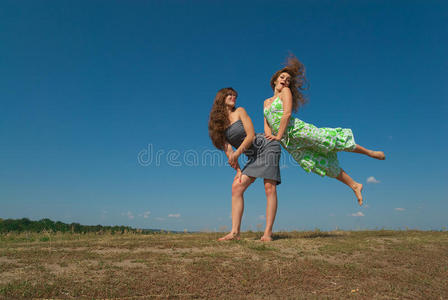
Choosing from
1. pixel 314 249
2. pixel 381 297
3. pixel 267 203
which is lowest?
pixel 381 297

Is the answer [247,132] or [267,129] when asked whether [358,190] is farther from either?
[247,132]

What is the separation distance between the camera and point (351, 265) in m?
4.84

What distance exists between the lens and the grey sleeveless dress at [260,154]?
653cm

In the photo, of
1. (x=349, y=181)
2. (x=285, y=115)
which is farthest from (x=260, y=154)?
(x=349, y=181)

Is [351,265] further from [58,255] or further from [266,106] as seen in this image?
[58,255]

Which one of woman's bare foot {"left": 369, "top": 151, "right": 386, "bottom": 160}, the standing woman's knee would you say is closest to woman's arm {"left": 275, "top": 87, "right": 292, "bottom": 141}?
the standing woman's knee

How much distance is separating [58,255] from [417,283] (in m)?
5.05

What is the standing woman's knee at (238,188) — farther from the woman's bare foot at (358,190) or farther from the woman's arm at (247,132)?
the woman's bare foot at (358,190)

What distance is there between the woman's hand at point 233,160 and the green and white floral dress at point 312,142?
103 cm

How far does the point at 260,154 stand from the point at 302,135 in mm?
1042

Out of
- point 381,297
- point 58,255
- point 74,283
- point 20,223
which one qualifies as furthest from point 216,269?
point 20,223

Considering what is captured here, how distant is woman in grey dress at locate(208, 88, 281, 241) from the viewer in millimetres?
6547

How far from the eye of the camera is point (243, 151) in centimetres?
664

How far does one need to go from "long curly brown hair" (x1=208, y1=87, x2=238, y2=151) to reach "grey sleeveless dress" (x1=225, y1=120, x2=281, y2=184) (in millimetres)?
128
